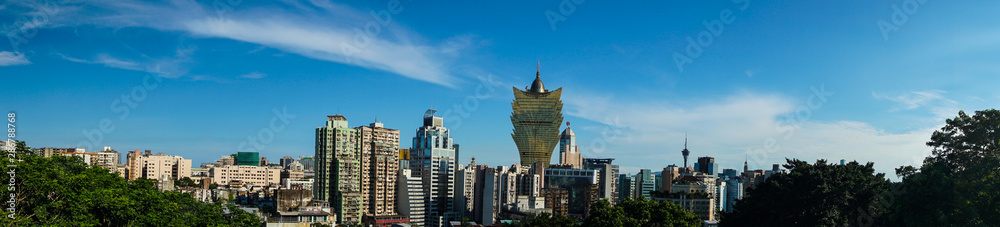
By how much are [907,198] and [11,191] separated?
2152 cm

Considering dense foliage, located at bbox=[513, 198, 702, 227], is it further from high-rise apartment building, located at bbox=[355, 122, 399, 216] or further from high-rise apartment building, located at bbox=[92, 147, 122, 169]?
high-rise apartment building, located at bbox=[92, 147, 122, 169]

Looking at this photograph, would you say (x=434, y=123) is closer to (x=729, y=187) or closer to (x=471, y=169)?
(x=471, y=169)

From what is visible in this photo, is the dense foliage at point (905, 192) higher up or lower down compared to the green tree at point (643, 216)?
higher up

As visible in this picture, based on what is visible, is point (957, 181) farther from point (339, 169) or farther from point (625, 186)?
point (625, 186)

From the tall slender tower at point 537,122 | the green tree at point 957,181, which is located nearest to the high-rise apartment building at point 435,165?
the tall slender tower at point 537,122

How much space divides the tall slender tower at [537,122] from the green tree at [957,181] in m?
86.9

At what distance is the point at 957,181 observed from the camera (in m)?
16.2

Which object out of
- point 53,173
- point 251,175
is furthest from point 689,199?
point 251,175

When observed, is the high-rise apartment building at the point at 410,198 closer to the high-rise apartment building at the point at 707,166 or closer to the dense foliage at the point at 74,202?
the dense foliage at the point at 74,202

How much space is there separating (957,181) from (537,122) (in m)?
90.3

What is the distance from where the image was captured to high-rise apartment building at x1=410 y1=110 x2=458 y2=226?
76.1 m

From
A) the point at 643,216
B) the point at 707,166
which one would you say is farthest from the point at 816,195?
the point at 707,166

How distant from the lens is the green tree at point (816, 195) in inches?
864

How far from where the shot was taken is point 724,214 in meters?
26.1
